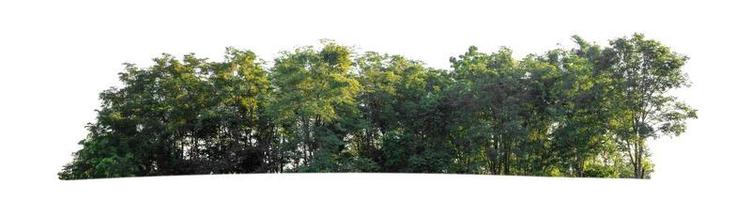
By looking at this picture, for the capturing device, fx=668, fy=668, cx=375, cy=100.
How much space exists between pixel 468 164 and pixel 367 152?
3917 mm

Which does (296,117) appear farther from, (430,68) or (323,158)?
(430,68)

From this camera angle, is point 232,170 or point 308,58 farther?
point 232,170

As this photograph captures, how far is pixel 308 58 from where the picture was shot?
23.2 metres

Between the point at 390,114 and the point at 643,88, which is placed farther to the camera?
the point at 390,114

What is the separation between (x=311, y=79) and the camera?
75.4 feet

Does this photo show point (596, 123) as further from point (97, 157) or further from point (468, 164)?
point (97, 157)

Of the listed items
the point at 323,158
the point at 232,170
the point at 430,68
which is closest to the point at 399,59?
the point at 430,68

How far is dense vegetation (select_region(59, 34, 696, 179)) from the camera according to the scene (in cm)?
2009

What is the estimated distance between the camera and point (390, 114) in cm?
2469

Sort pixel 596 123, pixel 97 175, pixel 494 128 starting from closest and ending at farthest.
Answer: pixel 596 123
pixel 494 128
pixel 97 175

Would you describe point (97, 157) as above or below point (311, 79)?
below

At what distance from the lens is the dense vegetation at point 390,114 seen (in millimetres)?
20094

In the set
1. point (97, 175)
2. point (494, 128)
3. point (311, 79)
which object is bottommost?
point (97, 175)

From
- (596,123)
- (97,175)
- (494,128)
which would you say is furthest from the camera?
(97,175)
